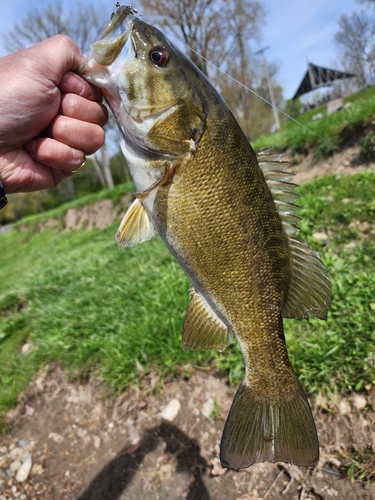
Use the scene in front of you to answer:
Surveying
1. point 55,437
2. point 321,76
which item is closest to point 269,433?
point 55,437

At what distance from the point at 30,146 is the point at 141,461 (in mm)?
2379

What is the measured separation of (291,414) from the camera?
1.45 meters

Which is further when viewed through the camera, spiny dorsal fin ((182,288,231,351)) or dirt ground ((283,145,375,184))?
dirt ground ((283,145,375,184))

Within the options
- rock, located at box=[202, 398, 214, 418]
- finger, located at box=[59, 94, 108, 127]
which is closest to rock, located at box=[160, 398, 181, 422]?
rock, located at box=[202, 398, 214, 418]

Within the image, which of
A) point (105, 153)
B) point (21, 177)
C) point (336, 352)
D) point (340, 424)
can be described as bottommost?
point (340, 424)

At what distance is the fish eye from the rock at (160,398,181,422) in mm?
2441

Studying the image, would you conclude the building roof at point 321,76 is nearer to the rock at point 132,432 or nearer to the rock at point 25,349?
the rock at point 25,349

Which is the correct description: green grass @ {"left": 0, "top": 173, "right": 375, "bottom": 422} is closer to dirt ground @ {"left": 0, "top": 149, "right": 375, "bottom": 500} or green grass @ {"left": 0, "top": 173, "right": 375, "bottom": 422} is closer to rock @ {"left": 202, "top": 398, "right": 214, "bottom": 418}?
dirt ground @ {"left": 0, "top": 149, "right": 375, "bottom": 500}

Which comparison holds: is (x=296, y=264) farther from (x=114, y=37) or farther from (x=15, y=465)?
(x=15, y=465)

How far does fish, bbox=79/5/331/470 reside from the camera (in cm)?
135

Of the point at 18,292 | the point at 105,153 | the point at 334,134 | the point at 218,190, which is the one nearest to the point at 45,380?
the point at 18,292

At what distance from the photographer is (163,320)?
3.18 metres

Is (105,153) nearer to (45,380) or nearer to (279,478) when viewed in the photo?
(45,380)

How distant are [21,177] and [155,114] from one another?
0.99 metres
